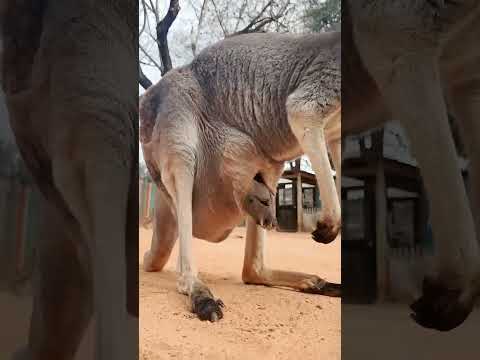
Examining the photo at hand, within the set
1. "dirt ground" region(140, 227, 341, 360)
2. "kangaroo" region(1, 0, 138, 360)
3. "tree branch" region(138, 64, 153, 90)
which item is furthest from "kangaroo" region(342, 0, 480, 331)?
"tree branch" region(138, 64, 153, 90)

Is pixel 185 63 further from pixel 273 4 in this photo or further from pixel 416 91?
pixel 416 91

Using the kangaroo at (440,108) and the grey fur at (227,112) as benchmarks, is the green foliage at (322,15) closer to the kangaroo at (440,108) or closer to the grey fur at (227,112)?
the grey fur at (227,112)

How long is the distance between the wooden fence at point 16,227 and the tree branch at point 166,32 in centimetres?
66

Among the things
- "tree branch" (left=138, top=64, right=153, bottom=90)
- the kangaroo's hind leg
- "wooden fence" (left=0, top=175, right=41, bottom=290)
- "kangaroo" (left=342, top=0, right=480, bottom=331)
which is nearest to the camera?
"kangaroo" (left=342, top=0, right=480, bottom=331)

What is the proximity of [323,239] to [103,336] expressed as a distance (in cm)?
66

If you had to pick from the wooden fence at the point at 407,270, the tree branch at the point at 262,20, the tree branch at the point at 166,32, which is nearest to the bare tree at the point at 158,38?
the tree branch at the point at 166,32

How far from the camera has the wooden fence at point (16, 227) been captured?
46.4 inches

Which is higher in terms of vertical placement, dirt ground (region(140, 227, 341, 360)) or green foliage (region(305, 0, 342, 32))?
green foliage (region(305, 0, 342, 32))

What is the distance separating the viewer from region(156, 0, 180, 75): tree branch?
1.57 meters

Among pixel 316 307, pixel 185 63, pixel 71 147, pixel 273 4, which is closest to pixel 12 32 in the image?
pixel 71 147

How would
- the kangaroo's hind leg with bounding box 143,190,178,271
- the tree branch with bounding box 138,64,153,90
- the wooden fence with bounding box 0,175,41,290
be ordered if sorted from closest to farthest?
the wooden fence with bounding box 0,175,41,290 → the kangaroo's hind leg with bounding box 143,190,178,271 → the tree branch with bounding box 138,64,153,90

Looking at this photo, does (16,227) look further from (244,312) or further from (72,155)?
(244,312)

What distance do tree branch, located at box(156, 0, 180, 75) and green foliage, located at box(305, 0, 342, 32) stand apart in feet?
1.50

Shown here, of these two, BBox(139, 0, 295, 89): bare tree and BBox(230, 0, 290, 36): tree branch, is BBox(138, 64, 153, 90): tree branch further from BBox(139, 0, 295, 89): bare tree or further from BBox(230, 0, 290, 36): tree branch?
BBox(230, 0, 290, 36): tree branch
